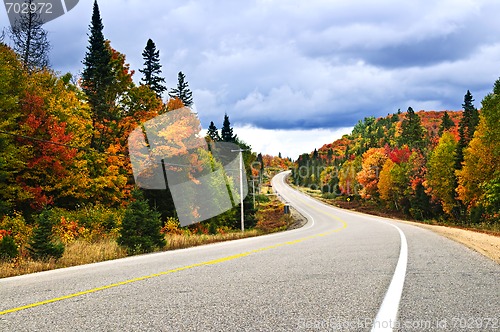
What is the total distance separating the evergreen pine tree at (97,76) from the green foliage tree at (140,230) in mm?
19177

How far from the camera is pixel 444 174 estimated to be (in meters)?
47.1

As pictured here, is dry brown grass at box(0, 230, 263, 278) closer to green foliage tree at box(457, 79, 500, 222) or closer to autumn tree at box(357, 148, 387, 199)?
green foliage tree at box(457, 79, 500, 222)

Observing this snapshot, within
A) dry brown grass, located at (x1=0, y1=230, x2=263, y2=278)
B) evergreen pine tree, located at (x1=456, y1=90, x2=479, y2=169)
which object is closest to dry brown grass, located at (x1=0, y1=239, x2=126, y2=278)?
dry brown grass, located at (x1=0, y1=230, x2=263, y2=278)

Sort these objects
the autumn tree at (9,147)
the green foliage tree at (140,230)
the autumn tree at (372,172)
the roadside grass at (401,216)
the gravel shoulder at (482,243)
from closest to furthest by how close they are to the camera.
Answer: the gravel shoulder at (482,243)
the green foliage tree at (140,230)
the autumn tree at (9,147)
the roadside grass at (401,216)
the autumn tree at (372,172)

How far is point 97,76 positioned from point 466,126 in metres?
50.2

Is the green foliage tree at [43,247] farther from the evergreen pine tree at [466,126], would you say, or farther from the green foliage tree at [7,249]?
the evergreen pine tree at [466,126]

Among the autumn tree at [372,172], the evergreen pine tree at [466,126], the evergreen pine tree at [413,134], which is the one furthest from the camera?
the evergreen pine tree at [413,134]

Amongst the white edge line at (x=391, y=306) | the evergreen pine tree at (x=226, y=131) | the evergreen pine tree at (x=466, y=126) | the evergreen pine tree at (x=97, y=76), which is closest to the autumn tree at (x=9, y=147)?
the evergreen pine tree at (x=97, y=76)

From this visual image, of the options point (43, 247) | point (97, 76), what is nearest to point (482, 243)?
point (43, 247)

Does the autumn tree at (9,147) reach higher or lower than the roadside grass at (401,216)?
higher

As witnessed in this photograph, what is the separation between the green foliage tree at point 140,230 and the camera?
14164 millimetres

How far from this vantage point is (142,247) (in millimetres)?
14203

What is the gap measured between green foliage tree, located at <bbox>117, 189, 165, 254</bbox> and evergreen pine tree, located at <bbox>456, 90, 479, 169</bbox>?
39645 mm

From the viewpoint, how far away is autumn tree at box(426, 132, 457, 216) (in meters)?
46.6
